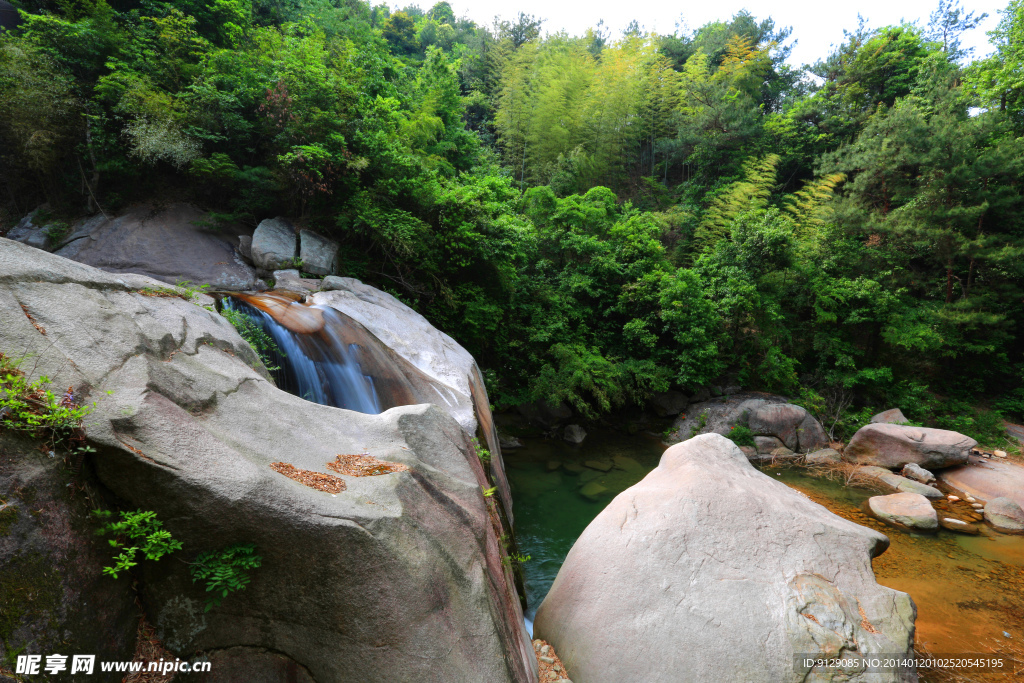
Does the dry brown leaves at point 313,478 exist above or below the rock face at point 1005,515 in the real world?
above

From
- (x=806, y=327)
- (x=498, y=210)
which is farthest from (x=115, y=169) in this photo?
(x=806, y=327)

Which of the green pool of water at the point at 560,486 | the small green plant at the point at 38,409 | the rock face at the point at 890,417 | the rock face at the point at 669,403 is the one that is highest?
the small green plant at the point at 38,409

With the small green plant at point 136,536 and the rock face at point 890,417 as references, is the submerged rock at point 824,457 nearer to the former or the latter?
the rock face at point 890,417

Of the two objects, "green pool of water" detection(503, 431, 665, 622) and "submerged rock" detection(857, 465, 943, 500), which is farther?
"submerged rock" detection(857, 465, 943, 500)

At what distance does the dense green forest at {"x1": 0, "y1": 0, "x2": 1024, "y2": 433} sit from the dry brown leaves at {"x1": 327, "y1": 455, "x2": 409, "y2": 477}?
20.4 ft

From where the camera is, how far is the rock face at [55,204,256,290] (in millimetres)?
8016

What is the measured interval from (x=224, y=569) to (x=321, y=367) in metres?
4.28

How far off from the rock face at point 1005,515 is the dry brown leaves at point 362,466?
10.3 meters

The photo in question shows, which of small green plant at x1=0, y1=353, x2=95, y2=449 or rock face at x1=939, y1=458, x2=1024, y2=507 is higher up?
small green plant at x1=0, y1=353, x2=95, y2=449

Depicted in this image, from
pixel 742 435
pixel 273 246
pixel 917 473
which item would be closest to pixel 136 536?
pixel 273 246

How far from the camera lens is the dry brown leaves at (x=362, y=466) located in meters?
2.99

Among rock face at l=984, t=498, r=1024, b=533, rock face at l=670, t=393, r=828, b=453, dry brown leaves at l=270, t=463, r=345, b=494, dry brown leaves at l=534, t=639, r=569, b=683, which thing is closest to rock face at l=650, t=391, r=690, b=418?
rock face at l=670, t=393, r=828, b=453

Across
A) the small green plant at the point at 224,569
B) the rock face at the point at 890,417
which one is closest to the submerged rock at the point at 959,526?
the rock face at the point at 890,417

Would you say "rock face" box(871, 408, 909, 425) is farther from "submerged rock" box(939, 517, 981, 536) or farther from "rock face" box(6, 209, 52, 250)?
"rock face" box(6, 209, 52, 250)
